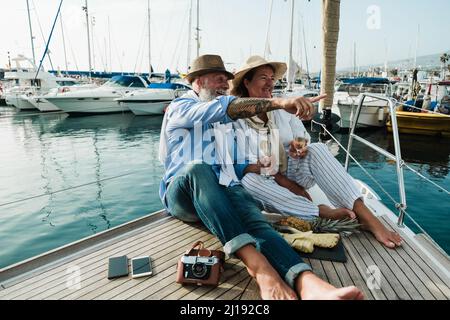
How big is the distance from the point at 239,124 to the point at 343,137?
1426 centimetres

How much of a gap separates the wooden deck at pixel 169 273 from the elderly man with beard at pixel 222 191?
218mm

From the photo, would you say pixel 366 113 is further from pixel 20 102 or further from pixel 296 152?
pixel 20 102

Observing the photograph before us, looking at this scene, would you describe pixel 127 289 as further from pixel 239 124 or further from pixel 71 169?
pixel 71 169

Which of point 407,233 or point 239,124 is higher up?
point 239,124

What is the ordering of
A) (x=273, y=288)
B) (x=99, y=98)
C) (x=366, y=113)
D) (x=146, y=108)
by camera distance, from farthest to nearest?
(x=99, y=98) < (x=146, y=108) < (x=366, y=113) < (x=273, y=288)

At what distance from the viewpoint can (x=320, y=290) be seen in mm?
1682

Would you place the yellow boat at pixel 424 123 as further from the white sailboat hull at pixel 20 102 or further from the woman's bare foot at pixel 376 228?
the white sailboat hull at pixel 20 102

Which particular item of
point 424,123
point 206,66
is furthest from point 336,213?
point 424,123

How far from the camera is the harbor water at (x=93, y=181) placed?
600 centimetres

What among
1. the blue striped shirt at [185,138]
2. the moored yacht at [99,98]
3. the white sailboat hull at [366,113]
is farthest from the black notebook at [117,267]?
the moored yacht at [99,98]

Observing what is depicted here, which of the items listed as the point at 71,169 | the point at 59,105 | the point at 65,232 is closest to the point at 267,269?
the point at 65,232

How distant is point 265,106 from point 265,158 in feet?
2.73

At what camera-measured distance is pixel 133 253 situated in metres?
2.45

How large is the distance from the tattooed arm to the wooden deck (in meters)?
1.04
